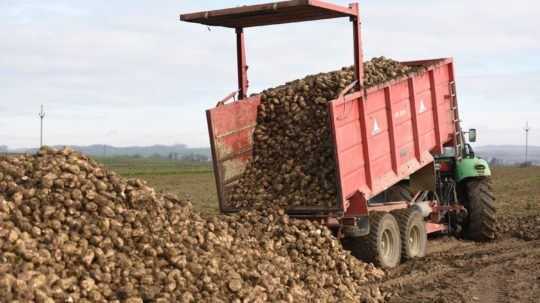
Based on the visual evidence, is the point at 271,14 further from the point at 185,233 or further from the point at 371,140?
the point at 185,233

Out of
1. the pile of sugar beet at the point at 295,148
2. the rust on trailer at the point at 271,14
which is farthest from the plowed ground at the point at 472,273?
the rust on trailer at the point at 271,14

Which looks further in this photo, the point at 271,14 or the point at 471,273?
the point at 271,14

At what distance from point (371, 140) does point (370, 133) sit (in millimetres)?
93

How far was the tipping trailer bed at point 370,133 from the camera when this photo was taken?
9367 mm

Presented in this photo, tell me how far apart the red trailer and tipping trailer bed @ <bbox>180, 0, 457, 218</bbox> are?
13 mm

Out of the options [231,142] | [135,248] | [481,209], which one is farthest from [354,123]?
[481,209]

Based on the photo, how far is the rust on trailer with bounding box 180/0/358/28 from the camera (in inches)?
374

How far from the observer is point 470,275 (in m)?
9.05

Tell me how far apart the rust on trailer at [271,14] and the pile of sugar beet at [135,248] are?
2.62 meters

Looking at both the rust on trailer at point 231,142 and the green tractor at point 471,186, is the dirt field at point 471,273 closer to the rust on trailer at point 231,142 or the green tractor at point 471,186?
the green tractor at point 471,186

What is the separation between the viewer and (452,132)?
12.2 metres

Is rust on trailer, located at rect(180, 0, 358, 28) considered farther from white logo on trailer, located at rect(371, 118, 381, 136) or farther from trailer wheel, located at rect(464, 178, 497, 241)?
trailer wheel, located at rect(464, 178, 497, 241)

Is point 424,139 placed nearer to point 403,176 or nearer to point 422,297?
point 403,176

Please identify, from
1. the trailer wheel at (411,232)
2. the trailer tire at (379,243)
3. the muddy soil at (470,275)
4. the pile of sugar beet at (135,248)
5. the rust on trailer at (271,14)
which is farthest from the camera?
the trailer wheel at (411,232)
